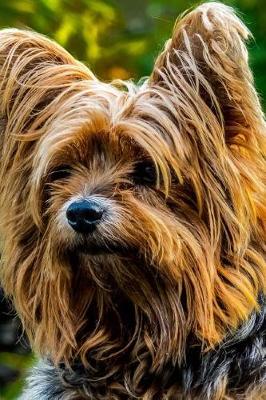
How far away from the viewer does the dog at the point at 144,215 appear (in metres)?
5.25

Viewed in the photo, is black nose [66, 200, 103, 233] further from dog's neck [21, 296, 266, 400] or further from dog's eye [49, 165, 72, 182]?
dog's neck [21, 296, 266, 400]

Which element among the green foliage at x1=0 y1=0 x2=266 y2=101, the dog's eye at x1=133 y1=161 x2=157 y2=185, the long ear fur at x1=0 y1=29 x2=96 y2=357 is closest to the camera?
the dog's eye at x1=133 y1=161 x2=157 y2=185

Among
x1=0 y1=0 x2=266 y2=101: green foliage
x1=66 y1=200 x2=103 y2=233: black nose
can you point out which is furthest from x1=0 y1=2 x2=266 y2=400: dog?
x1=0 y1=0 x2=266 y2=101: green foliage

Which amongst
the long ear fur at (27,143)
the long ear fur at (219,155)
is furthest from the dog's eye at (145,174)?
the long ear fur at (27,143)

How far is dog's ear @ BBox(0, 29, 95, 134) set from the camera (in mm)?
5680

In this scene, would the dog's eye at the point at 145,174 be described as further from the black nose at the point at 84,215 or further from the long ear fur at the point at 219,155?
the black nose at the point at 84,215

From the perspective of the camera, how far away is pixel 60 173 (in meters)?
5.46

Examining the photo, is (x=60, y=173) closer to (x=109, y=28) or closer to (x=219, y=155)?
(x=219, y=155)

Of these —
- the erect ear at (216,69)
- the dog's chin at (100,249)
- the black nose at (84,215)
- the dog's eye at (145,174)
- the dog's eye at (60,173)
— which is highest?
the erect ear at (216,69)

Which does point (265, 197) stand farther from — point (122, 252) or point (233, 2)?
point (233, 2)

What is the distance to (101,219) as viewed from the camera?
16.9ft

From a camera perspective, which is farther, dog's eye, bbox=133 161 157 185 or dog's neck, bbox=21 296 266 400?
dog's neck, bbox=21 296 266 400

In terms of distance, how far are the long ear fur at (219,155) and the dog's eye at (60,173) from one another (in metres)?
0.47

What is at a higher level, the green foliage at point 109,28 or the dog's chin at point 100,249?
the green foliage at point 109,28
